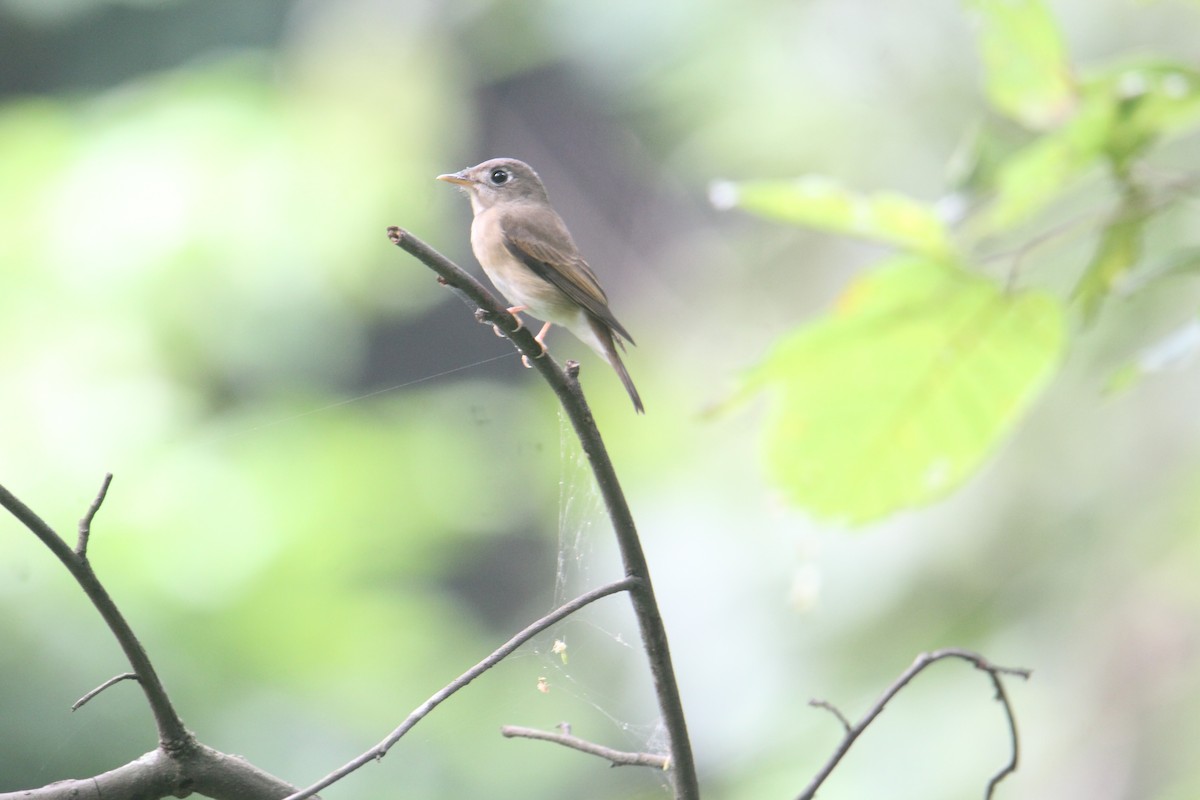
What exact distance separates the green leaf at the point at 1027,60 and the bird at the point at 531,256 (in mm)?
756

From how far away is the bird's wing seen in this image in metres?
1.98

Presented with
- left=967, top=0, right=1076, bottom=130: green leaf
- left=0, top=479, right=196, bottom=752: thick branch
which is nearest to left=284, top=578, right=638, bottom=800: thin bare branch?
left=0, top=479, right=196, bottom=752: thick branch

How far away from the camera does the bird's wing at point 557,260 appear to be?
1976 millimetres

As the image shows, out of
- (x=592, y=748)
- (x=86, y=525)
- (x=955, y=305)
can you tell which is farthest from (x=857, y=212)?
(x=86, y=525)

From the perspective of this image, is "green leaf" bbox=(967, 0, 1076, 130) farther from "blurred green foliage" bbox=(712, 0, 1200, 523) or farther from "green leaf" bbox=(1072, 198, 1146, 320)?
"green leaf" bbox=(1072, 198, 1146, 320)

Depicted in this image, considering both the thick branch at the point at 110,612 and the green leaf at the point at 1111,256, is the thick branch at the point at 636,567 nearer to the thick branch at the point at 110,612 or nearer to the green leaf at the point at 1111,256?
the thick branch at the point at 110,612

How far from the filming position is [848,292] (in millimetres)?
1332

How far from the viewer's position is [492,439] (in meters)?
4.27

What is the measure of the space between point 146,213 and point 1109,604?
326 cm

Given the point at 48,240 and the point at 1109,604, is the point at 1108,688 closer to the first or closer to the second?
the point at 1109,604

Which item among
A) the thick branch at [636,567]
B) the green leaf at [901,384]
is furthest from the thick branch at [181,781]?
the green leaf at [901,384]

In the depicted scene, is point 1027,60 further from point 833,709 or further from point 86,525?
point 86,525

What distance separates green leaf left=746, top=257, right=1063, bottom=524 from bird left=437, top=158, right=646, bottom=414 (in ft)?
1.87

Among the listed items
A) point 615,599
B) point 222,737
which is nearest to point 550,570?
point 615,599
